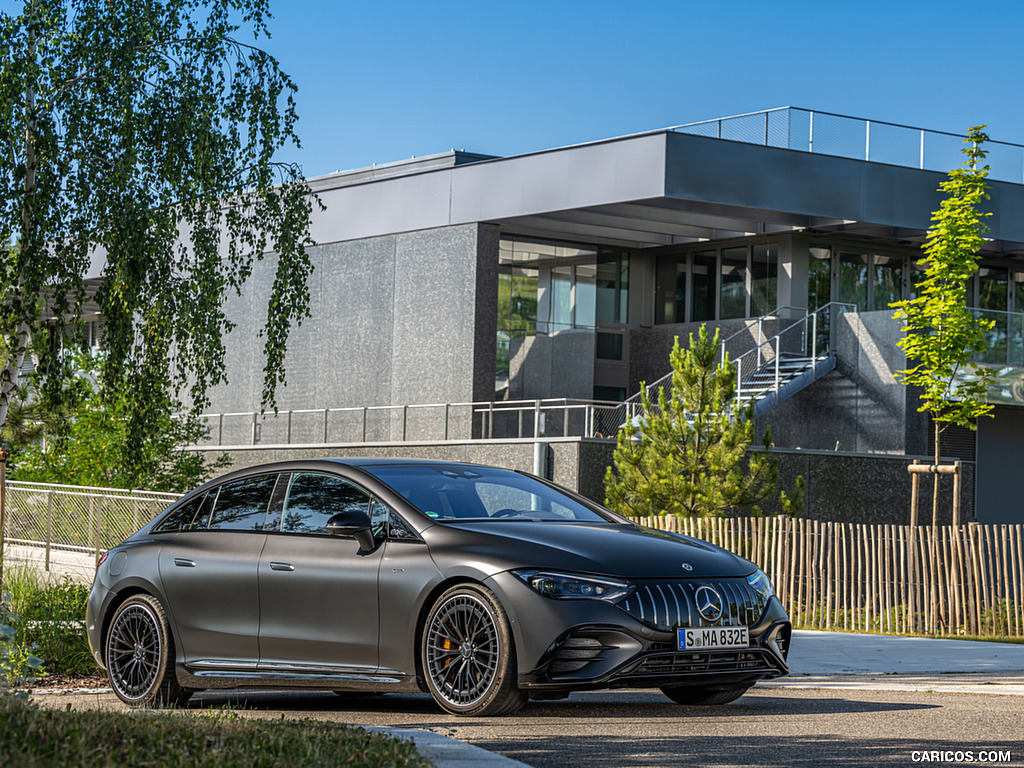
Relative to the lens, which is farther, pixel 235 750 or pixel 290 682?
pixel 290 682

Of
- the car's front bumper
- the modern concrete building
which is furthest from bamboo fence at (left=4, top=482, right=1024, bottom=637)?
the car's front bumper

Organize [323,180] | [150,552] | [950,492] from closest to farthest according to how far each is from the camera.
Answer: [150,552] → [950,492] → [323,180]

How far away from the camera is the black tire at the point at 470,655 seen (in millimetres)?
7918

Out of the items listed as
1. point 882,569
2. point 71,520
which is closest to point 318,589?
point 882,569

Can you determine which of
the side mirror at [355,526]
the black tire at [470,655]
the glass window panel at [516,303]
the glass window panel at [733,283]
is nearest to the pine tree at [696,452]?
the glass window panel at [516,303]

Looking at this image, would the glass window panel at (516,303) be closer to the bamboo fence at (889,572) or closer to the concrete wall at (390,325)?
the concrete wall at (390,325)

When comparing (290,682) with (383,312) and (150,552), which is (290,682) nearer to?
(150,552)

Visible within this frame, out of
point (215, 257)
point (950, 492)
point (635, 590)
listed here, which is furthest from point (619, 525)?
point (950, 492)

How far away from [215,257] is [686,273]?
72.4 feet

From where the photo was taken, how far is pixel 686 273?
3534cm

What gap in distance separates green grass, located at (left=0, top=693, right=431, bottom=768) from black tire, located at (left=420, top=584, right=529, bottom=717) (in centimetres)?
165

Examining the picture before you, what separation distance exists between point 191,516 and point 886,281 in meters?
27.2

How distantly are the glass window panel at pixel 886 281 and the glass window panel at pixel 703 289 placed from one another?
3.83m

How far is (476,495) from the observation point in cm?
907
